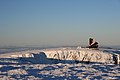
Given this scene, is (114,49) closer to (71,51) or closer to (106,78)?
(71,51)

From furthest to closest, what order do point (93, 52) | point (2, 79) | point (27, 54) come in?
point (93, 52) < point (27, 54) < point (2, 79)

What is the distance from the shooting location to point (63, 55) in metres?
92.8

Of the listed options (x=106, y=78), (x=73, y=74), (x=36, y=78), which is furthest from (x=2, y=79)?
(x=106, y=78)

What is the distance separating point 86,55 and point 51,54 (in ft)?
34.7

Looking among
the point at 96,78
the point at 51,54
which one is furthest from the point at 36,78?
the point at 51,54

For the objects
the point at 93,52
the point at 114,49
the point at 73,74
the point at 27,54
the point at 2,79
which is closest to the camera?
the point at 2,79

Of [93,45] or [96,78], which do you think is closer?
[96,78]

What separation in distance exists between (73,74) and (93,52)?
2278 inches

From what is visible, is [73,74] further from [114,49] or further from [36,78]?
[114,49]

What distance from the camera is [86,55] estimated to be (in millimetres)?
90625

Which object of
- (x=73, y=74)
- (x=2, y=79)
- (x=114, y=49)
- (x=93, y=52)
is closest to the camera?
(x=2, y=79)

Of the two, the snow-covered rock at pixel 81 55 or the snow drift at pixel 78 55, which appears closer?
the snow drift at pixel 78 55

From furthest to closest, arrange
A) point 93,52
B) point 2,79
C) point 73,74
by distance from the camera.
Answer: point 93,52
point 73,74
point 2,79

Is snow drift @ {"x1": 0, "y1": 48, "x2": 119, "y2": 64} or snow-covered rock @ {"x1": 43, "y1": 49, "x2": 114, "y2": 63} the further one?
snow-covered rock @ {"x1": 43, "y1": 49, "x2": 114, "y2": 63}
